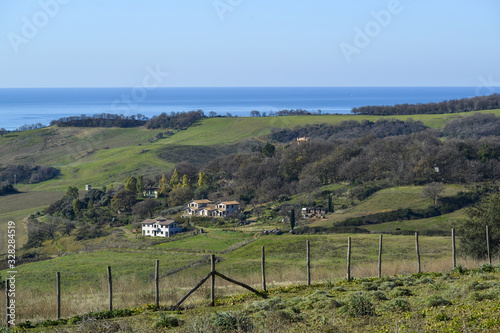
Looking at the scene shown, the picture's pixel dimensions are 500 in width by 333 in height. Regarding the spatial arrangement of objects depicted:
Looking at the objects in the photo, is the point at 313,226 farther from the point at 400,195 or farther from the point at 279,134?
the point at 279,134

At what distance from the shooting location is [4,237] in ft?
154

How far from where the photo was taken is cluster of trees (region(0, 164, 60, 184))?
89.2 meters

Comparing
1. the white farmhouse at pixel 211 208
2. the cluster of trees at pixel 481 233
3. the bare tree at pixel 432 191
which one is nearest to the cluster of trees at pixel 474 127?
the bare tree at pixel 432 191

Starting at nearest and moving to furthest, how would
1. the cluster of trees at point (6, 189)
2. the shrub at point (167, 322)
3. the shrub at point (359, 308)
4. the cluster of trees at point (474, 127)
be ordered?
the shrub at point (359, 308) < the shrub at point (167, 322) < the cluster of trees at point (6, 189) < the cluster of trees at point (474, 127)

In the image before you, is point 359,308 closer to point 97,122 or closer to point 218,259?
point 218,259

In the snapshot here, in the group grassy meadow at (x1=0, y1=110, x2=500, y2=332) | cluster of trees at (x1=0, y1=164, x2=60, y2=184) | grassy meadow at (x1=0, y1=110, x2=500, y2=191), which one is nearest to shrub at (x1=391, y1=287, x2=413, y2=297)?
grassy meadow at (x1=0, y1=110, x2=500, y2=332)

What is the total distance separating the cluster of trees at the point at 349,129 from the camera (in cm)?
10662

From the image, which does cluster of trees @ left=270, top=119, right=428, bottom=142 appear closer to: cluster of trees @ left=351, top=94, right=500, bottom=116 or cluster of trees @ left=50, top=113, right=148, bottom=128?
cluster of trees @ left=351, top=94, right=500, bottom=116

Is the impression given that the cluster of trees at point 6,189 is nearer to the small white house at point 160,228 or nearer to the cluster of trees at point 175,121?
the small white house at point 160,228

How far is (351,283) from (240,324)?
5052 mm

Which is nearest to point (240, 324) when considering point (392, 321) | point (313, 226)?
point (392, 321)

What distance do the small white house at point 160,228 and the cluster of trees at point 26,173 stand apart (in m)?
47.3

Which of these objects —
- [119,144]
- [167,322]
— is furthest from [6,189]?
[167,322]

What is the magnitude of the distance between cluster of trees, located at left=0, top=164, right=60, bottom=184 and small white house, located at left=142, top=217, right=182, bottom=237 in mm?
47335
